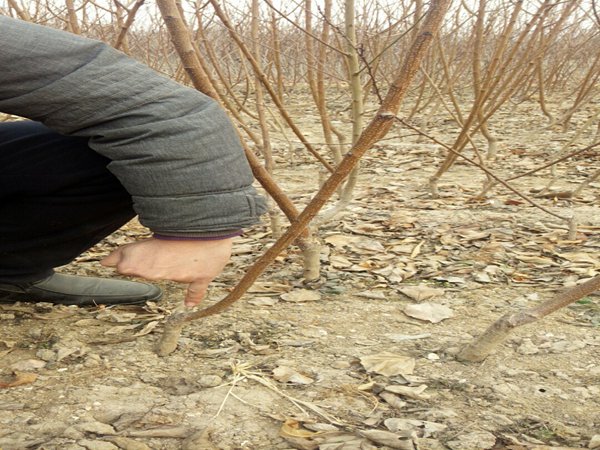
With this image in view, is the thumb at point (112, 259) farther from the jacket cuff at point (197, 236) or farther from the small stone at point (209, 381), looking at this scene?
the small stone at point (209, 381)

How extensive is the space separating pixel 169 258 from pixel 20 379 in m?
0.51

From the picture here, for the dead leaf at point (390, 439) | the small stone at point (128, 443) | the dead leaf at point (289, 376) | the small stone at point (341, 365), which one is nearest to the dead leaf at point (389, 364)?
the small stone at point (341, 365)

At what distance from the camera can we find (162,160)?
3.28ft

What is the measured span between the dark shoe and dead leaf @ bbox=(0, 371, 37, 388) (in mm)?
401

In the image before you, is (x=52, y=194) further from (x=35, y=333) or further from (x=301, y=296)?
(x=301, y=296)

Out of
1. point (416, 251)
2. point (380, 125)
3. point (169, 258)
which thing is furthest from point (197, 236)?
point (416, 251)

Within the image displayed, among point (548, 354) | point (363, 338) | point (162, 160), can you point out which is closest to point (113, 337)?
point (363, 338)

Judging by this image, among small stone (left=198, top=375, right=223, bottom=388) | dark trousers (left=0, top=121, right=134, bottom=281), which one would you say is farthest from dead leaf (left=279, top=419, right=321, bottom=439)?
dark trousers (left=0, top=121, right=134, bottom=281)

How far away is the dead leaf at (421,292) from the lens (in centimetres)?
183

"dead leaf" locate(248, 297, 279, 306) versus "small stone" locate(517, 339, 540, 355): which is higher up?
"small stone" locate(517, 339, 540, 355)

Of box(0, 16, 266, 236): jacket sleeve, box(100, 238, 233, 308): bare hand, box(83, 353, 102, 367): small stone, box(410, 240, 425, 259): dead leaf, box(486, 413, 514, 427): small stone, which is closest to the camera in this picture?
box(0, 16, 266, 236): jacket sleeve

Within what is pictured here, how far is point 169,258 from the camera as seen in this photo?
1061mm

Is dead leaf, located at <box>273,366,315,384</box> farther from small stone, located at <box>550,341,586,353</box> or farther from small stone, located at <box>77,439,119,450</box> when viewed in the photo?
small stone, located at <box>550,341,586,353</box>

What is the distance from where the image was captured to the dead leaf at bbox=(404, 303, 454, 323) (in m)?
1.69
